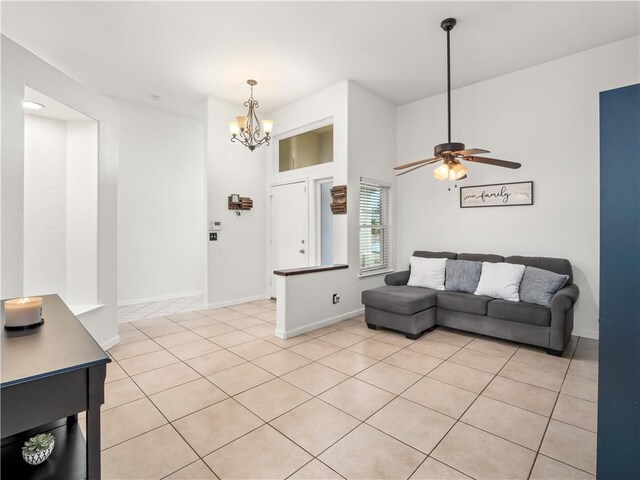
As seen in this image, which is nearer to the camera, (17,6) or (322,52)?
(17,6)

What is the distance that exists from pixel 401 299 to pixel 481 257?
55.4 inches

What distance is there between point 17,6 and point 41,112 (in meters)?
0.96

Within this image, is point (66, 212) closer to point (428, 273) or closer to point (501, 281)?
point (428, 273)

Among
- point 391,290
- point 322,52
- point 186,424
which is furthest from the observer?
point 391,290

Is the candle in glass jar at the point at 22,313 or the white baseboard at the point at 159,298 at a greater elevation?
the candle in glass jar at the point at 22,313

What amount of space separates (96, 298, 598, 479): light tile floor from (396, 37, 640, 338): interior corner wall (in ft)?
4.03

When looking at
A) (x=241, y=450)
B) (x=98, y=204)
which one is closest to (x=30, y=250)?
(x=98, y=204)

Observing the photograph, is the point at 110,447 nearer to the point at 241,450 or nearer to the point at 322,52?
the point at 241,450

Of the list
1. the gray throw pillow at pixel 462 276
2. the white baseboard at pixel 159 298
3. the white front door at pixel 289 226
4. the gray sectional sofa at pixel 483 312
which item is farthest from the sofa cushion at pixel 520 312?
the white baseboard at pixel 159 298

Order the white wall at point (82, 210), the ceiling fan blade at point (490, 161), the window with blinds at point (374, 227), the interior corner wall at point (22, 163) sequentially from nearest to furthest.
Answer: the interior corner wall at point (22, 163) → the ceiling fan blade at point (490, 161) → the white wall at point (82, 210) → the window with blinds at point (374, 227)

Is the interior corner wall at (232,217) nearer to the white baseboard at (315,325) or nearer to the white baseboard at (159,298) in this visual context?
the white baseboard at (159,298)

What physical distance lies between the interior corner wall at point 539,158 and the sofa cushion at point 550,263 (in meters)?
0.22

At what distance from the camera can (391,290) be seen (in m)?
4.18

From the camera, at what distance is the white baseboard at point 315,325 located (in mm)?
3777
